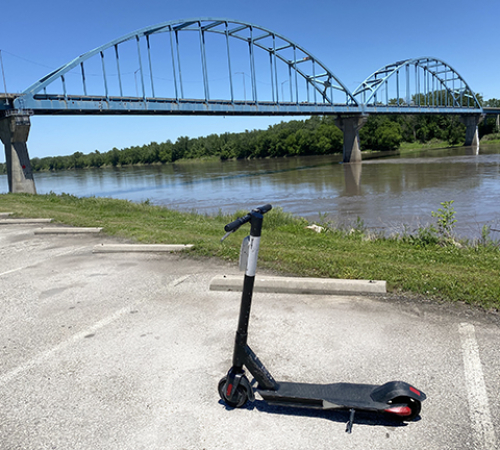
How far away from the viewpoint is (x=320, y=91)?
63031mm

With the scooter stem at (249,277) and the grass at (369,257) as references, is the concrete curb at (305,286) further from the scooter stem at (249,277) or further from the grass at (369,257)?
the scooter stem at (249,277)

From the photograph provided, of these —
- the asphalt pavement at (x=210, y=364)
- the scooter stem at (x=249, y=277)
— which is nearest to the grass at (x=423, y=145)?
the asphalt pavement at (x=210, y=364)

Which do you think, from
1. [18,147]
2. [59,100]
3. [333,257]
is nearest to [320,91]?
[59,100]

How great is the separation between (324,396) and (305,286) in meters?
2.35

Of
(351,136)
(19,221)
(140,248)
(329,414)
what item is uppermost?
(351,136)

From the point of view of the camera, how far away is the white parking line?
261 cm

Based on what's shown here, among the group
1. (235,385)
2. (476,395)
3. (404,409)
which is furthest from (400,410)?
(235,385)

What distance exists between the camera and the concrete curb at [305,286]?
5.05 metres

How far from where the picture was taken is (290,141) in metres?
117

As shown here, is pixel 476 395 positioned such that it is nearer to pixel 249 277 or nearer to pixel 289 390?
pixel 289 390

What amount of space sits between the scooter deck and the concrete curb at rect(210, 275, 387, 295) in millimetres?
2128

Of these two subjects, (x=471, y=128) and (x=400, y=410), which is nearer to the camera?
(x=400, y=410)

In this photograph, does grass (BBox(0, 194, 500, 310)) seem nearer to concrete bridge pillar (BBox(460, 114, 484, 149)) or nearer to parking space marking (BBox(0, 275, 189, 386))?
parking space marking (BBox(0, 275, 189, 386))

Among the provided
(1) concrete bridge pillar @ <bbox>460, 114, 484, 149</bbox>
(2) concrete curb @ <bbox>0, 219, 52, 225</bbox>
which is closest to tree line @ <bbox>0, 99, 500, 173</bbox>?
(1) concrete bridge pillar @ <bbox>460, 114, 484, 149</bbox>
